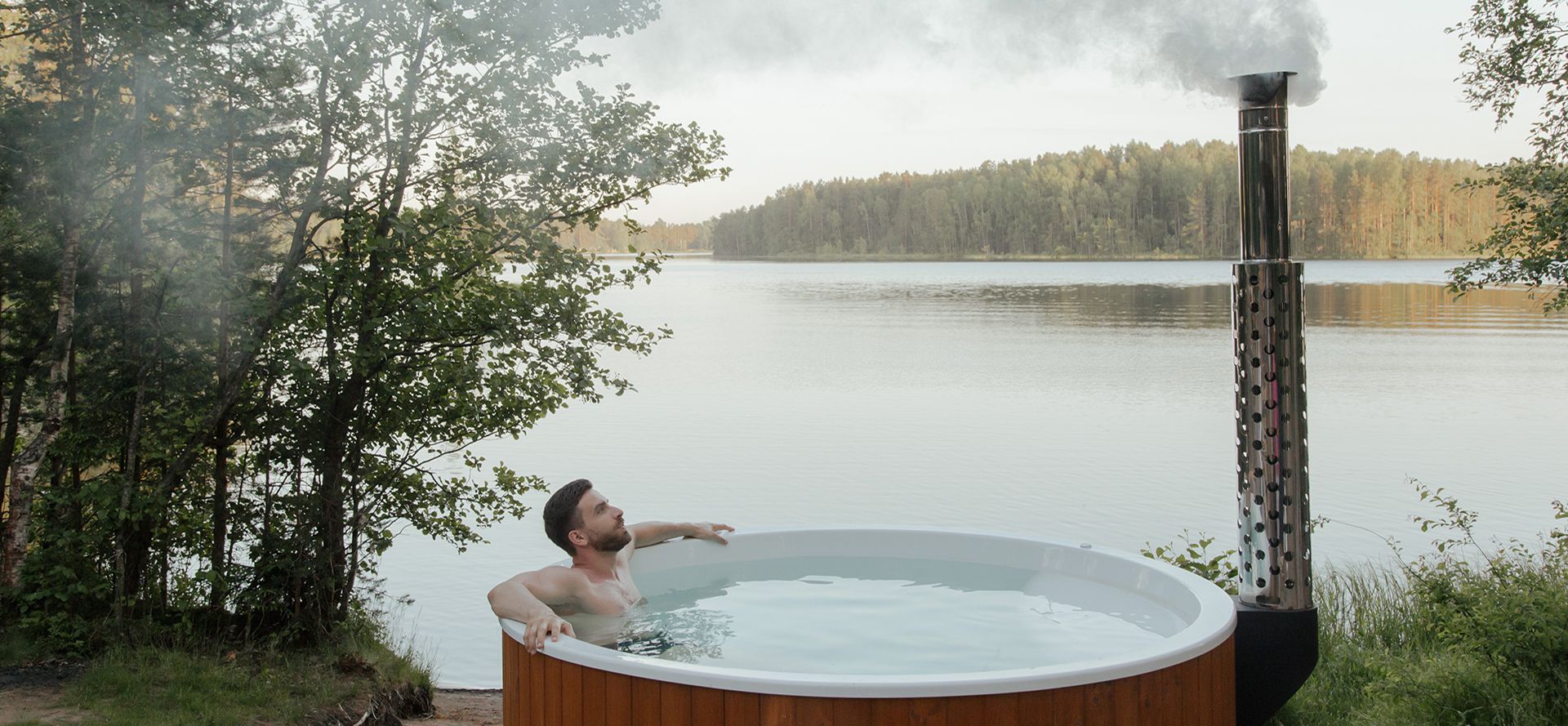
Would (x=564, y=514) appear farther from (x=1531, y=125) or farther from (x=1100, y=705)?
(x=1531, y=125)

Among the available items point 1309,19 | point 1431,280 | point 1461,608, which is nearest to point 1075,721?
point 1461,608

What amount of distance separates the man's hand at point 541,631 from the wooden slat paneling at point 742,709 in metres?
0.60

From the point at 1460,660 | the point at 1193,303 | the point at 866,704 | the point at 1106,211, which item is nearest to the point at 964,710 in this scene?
the point at 866,704

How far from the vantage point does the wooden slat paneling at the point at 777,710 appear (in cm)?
276

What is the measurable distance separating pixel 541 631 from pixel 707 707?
1.97 feet

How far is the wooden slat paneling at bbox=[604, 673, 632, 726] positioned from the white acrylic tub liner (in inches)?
0.9

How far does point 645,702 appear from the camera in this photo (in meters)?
2.94

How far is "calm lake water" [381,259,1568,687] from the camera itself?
27.6 feet

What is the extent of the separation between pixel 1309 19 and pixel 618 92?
2435 mm

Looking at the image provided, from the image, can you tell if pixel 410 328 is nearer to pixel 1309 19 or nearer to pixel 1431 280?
pixel 1309 19

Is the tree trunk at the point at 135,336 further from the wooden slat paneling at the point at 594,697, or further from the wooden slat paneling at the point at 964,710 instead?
the wooden slat paneling at the point at 964,710

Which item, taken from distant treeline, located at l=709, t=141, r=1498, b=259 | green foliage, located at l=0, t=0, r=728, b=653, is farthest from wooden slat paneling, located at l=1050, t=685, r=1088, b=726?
distant treeline, located at l=709, t=141, r=1498, b=259

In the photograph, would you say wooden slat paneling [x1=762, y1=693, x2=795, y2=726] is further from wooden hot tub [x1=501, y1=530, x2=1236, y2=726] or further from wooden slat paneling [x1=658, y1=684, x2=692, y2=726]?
wooden slat paneling [x1=658, y1=684, x2=692, y2=726]

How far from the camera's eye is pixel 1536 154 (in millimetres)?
5383
